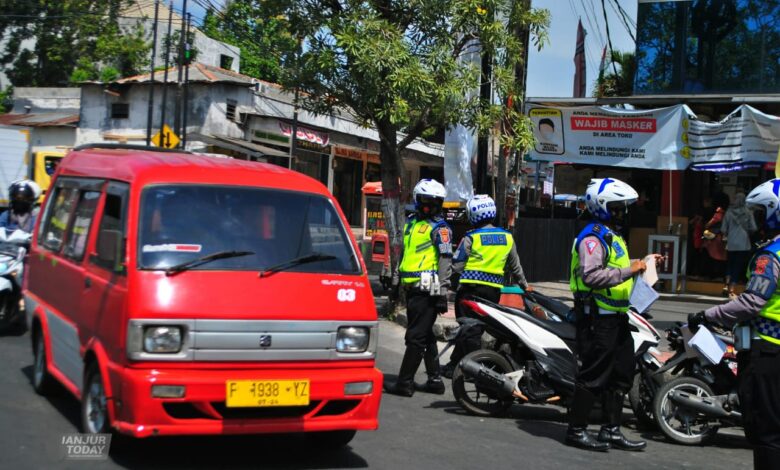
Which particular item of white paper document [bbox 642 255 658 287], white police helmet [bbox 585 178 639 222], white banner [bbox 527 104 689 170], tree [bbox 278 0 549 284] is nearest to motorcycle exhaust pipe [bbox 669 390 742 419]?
white paper document [bbox 642 255 658 287]

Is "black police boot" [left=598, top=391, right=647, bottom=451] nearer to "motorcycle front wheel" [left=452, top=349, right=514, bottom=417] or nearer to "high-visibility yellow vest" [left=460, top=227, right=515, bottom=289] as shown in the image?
"motorcycle front wheel" [left=452, top=349, right=514, bottom=417]

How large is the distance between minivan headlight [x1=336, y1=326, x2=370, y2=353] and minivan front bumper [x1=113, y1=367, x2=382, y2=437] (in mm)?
131

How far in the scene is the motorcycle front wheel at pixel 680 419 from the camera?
6.56 meters

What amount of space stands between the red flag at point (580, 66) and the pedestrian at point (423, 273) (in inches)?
→ 452

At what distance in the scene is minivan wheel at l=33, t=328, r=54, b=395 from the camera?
6.49 metres

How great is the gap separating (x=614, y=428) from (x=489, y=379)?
3.50ft

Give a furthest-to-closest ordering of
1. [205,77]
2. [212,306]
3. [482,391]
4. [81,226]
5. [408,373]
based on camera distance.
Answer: [205,77]
[408,373]
[482,391]
[81,226]
[212,306]

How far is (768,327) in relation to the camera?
4.81 m

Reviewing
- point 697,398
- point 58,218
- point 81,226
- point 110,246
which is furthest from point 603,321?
point 58,218

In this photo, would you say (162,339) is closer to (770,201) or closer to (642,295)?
(770,201)

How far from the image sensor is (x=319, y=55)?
473 inches

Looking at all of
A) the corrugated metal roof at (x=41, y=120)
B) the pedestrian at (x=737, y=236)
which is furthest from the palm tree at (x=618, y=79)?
the corrugated metal roof at (x=41, y=120)

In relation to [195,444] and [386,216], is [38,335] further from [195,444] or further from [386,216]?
[386,216]

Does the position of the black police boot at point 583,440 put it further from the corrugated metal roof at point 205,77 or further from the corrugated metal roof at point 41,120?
the corrugated metal roof at point 41,120
